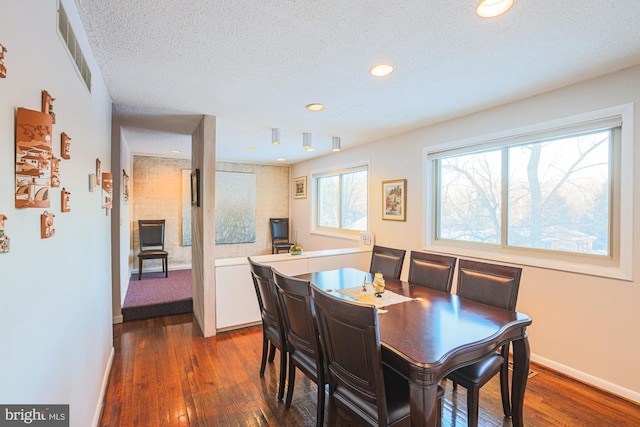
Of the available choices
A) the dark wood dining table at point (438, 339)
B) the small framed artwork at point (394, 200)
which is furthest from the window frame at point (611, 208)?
the dark wood dining table at point (438, 339)

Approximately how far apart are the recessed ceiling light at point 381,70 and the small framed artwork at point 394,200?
1.95 meters

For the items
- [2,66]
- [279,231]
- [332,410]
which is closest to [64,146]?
[2,66]

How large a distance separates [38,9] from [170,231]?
5.28m

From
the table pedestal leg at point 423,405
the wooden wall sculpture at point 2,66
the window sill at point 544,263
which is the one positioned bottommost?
the table pedestal leg at point 423,405

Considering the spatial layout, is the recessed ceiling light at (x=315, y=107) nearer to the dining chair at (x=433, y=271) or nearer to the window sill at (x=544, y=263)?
the dining chair at (x=433, y=271)

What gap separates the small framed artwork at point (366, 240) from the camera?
4.48 metres

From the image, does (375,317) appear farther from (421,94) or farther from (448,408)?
(421,94)

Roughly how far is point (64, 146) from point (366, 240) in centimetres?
374

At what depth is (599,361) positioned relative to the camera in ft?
7.72

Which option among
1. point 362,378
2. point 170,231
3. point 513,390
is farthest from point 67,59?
point 170,231

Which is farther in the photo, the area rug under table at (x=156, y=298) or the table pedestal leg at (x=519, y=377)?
the area rug under table at (x=156, y=298)

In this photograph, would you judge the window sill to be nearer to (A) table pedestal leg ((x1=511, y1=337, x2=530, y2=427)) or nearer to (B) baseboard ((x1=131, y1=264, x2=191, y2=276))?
(A) table pedestal leg ((x1=511, y1=337, x2=530, y2=427))

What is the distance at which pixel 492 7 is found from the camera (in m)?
1.50

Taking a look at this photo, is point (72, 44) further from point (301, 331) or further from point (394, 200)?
point (394, 200)
